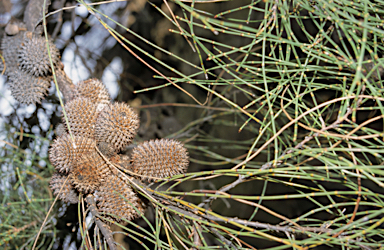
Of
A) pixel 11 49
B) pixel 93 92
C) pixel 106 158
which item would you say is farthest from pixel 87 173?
pixel 11 49

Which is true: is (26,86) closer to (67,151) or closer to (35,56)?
(35,56)

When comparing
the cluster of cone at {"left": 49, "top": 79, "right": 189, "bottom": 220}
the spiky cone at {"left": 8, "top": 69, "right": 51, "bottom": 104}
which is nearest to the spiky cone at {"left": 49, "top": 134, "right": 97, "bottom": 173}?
the cluster of cone at {"left": 49, "top": 79, "right": 189, "bottom": 220}

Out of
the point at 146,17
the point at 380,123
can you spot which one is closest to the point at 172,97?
the point at 146,17

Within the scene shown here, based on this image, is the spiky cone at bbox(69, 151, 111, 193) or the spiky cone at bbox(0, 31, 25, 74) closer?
the spiky cone at bbox(69, 151, 111, 193)

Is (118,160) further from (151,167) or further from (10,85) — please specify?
(10,85)

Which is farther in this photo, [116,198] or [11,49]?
[11,49]

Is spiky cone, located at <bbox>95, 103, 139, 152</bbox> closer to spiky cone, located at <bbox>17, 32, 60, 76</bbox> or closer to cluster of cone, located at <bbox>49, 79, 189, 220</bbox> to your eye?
cluster of cone, located at <bbox>49, 79, 189, 220</bbox>

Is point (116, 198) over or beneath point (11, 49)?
beneath
